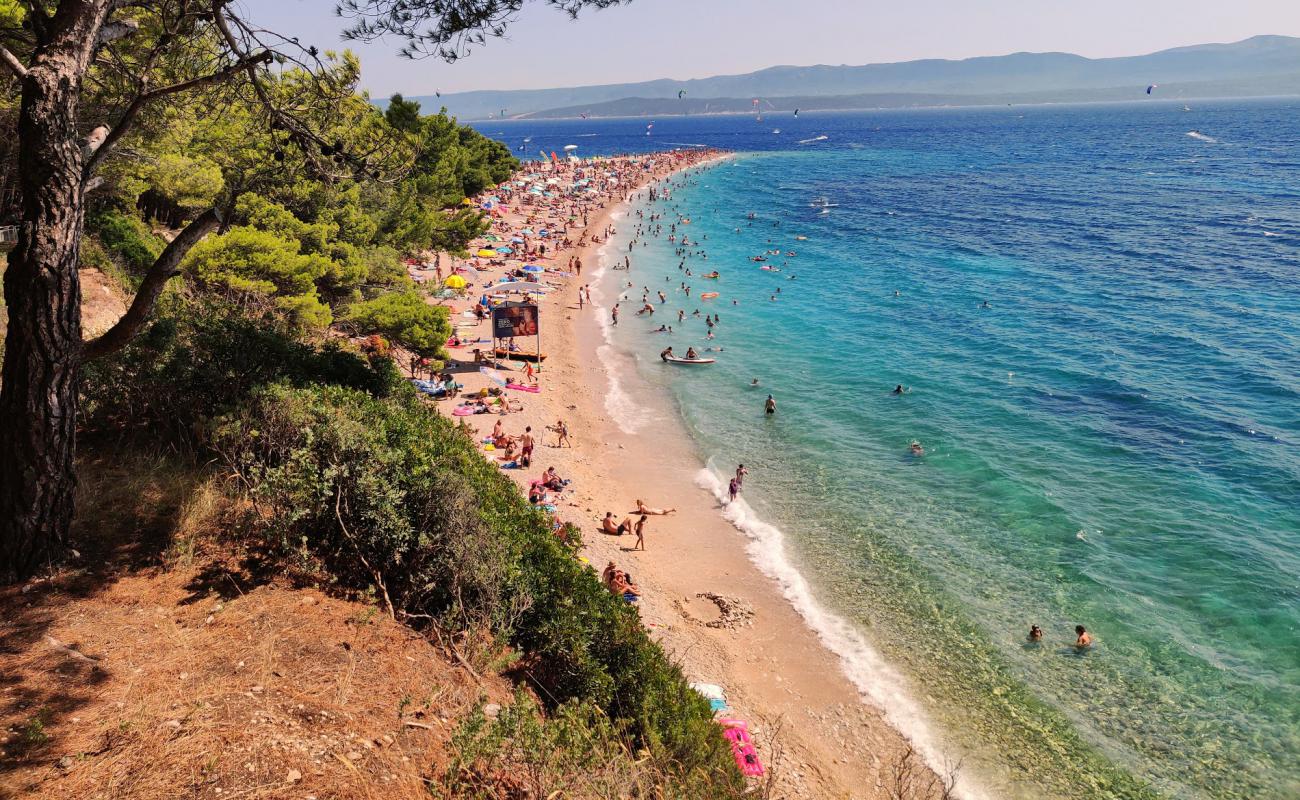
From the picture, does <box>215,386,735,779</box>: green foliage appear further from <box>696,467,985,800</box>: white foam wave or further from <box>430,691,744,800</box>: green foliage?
<box>696,467,985,800</box>: white foam wave

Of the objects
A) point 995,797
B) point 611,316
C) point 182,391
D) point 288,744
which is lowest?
point 995,797

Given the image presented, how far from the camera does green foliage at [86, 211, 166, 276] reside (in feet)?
60.8

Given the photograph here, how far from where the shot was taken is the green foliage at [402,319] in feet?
67.4

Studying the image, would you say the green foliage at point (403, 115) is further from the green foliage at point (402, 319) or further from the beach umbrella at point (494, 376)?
the green foliage at point (402, 319)

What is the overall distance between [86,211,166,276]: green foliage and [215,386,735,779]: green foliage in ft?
44.9

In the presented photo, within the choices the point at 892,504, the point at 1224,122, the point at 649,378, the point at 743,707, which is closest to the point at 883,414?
the point at 892,504

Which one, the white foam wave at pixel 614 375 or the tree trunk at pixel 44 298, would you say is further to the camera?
the white foam wave at pixel 614 375

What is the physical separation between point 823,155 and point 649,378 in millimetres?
125539

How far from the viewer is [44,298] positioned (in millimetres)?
6109

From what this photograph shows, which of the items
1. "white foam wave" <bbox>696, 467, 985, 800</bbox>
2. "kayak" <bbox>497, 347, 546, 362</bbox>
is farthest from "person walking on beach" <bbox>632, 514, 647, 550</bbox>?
"kayak" <bbox>497, 347, 546, 362</bbox>

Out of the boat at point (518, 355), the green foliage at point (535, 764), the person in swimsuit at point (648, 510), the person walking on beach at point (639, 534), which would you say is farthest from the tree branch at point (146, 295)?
the boat at point (518, 355)

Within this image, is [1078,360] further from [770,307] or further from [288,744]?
[288,744]

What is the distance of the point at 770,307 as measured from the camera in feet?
137

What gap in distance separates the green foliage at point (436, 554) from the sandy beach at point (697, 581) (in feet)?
6.13
